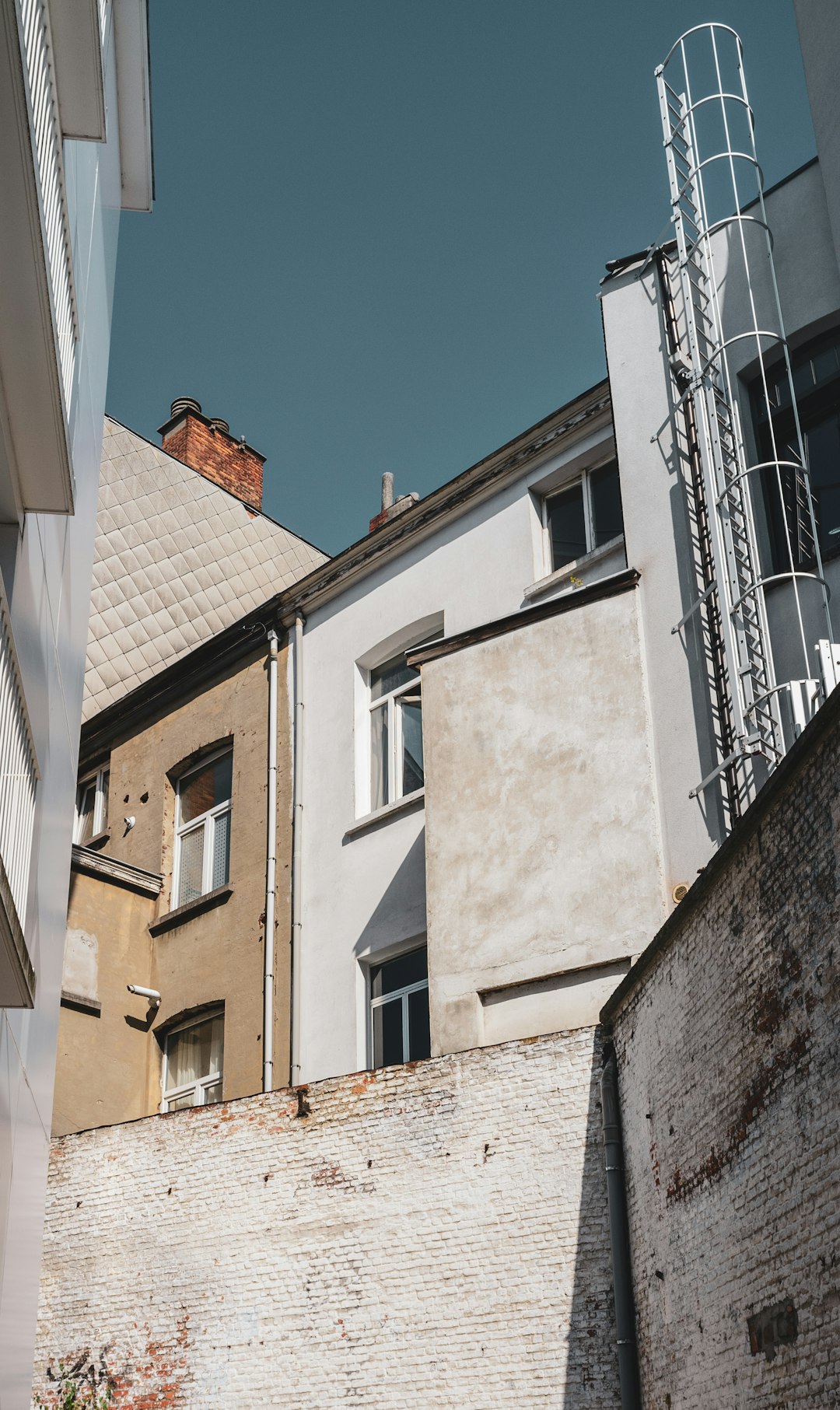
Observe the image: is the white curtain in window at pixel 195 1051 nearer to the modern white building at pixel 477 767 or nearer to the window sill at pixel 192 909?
the window sill at pixel 192 909

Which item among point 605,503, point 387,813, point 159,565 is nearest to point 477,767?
point 387,813

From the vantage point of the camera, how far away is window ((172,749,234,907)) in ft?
61.2

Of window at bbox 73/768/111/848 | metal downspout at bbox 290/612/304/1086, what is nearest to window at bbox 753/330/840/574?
metal downspout at bbox 290/612/304/1086

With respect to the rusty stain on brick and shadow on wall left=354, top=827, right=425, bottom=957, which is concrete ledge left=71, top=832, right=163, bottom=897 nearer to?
shadow on wall left=354, top=827, right=425, bottom=957

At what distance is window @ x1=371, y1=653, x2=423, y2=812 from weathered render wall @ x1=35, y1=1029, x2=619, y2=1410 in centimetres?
497

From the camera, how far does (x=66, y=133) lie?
30.5ft

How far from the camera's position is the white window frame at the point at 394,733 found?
55.1ft

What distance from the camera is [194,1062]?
17531 mm

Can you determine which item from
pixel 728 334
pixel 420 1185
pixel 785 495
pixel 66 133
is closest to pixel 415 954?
pixel 420 1185

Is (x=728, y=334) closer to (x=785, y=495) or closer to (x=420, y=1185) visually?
(x=785, y=495)

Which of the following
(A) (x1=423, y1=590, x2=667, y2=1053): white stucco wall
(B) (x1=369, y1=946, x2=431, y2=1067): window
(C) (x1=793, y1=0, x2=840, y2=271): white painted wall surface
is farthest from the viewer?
(B) (x1=369, y1=946, x2=431, y2=1067): window

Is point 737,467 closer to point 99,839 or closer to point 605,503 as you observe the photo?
point 605,503

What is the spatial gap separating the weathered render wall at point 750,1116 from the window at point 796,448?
4986 millimetres

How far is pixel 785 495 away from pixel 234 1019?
8.55m
